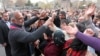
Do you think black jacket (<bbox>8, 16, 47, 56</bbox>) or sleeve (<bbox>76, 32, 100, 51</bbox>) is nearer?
sleeve (<bbox>76, 32, 100, 51</bbox>)

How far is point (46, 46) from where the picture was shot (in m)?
5.73

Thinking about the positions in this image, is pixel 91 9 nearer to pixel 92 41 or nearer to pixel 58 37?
A: pixel 58 37

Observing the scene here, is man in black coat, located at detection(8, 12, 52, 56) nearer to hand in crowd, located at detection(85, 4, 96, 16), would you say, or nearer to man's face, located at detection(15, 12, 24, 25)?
man's face, located at detection(15, 12, 24, 25)

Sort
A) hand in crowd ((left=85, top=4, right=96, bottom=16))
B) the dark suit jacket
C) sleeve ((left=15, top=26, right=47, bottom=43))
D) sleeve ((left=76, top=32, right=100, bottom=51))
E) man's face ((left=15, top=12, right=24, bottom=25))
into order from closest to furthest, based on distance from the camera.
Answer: sleeve ((left=76, top=32, right=100, bottom=51))
hand in crowd ((left=85, top=4, right=96, bottom=16))
sleeve ((left=15, top=26, right=47, bottom=43))
man's face ((left=15, top=12, right=24, bottom=25))
the dark suit jacket

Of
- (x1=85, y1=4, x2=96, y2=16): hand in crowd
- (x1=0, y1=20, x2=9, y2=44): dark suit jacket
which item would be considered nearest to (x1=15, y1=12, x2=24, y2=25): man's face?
(x1=85, y1=4, x2=96, y2=16): hand in crowd

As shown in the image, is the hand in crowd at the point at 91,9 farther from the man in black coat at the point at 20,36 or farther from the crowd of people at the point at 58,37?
the man in black coat at the point at 20,36

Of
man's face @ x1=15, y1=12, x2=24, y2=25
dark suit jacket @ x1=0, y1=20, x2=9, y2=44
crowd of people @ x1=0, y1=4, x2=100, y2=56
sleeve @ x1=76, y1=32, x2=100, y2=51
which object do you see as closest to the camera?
sleeve @ x1=76, y1=32, x2=100, y2=51

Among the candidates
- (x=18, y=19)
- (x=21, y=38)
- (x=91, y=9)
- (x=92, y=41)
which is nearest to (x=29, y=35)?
(x=21, y=38)

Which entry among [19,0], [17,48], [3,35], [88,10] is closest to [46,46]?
[17,48]

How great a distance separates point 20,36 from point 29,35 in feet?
0.75

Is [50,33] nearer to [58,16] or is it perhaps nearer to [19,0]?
[58,16]

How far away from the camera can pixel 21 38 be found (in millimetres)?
5371

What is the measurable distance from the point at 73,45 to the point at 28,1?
86.0m

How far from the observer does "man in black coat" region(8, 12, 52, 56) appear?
521 centimetres
